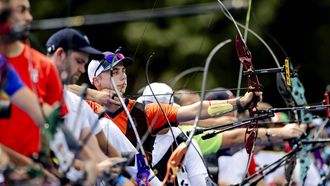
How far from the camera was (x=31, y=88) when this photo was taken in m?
6.53

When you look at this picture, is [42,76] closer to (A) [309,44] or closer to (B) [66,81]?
(B) [66,81]

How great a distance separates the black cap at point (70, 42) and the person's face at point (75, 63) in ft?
0.12

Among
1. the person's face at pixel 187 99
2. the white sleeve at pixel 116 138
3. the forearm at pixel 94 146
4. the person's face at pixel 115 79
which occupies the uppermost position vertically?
the person's face at pixel 187 99

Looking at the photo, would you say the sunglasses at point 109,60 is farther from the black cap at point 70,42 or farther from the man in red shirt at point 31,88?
the man in red shirt at point 31,88

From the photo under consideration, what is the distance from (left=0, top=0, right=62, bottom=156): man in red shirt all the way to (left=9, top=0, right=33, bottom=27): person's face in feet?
0.30

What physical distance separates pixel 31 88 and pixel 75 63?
436mm

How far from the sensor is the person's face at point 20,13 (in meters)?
6.30

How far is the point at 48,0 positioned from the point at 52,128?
13.5 m

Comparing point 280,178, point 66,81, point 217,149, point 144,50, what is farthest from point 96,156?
point 144,50

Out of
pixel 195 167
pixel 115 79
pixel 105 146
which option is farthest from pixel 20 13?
pixel 195 167

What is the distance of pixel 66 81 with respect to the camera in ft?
22.2

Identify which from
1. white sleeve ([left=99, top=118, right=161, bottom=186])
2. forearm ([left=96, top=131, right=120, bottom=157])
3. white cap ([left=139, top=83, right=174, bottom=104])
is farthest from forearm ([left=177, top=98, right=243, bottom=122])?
forearm ([left=96, top=131, right=120, bottom=157])

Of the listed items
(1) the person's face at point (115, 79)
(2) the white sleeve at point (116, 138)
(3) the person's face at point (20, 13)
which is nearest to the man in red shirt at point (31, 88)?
(3) the person's face at point (20, 13)

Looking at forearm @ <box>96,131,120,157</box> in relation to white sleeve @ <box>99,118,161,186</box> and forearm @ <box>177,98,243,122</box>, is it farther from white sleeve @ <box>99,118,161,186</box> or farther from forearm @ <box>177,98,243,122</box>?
forearm @ <box>177,98,243,122</box>
